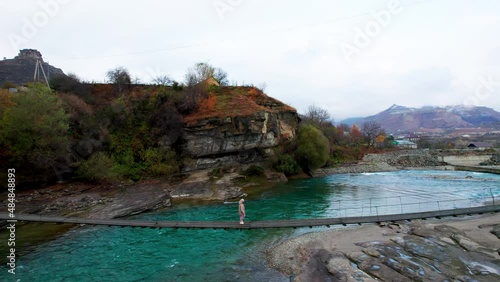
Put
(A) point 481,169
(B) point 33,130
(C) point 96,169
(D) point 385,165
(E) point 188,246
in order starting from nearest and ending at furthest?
(E) point 188,246, (B) point 33,130, (C) point 96,169, (A) point 481,169, (D) point 385,165

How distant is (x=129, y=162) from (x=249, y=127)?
45.8ft

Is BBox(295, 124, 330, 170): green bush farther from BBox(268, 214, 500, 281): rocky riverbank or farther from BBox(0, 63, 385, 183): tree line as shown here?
BBox(268, 214, 500, 281): rocky riverbank

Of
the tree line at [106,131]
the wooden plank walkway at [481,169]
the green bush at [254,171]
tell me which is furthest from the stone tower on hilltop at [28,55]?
the wooden plank walkway at [481,169]

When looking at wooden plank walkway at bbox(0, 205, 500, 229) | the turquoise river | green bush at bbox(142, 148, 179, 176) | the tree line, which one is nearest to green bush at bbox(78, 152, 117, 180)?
the tree line

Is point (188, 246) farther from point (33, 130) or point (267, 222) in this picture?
point (33, 130)

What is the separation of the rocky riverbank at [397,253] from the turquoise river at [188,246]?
4.53 feet

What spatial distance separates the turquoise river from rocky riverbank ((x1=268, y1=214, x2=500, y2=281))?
4.53 feet

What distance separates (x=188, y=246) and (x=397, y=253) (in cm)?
994

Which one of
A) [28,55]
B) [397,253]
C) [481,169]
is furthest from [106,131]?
[481,169]

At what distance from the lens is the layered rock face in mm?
33781

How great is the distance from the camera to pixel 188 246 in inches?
594

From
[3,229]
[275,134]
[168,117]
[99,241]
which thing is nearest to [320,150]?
[275,134]

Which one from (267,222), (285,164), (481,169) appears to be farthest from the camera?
(481,169)

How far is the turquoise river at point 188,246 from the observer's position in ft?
39.0
